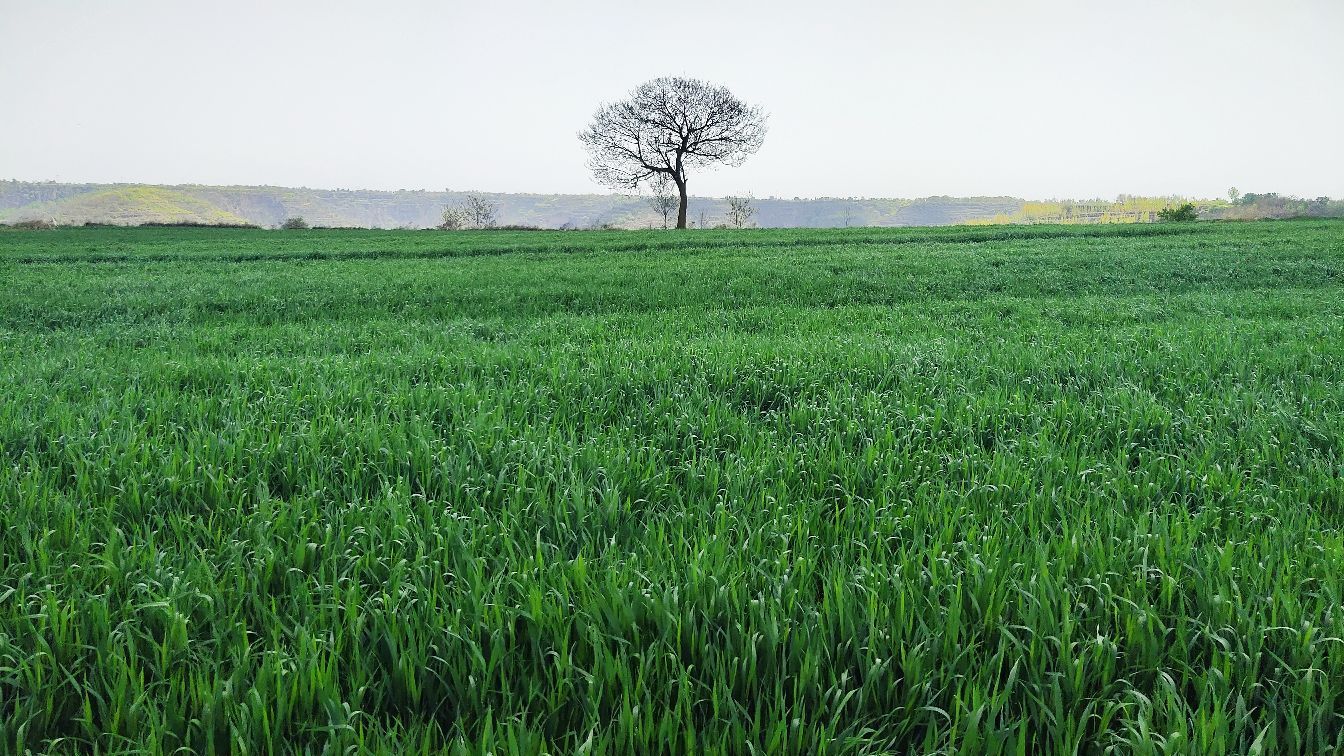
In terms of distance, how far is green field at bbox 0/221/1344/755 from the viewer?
187 centimetres

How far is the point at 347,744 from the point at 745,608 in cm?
125

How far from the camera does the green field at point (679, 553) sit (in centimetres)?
187

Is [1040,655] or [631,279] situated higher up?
Answer: [631,279]

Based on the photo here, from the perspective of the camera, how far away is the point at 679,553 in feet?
8.66

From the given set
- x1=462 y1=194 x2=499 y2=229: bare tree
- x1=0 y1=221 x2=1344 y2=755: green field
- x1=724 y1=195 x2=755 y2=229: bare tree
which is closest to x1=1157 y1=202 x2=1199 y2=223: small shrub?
x1=724 y1=195 x2=755 y2=229: bare tree

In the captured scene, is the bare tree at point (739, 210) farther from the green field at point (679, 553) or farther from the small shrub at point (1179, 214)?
the green field at point (679, 553)

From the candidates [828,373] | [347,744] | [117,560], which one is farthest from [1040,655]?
[828,373]

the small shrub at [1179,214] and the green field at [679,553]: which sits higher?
the small shrub at [1179,214]

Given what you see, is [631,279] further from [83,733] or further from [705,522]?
A: [83,733]

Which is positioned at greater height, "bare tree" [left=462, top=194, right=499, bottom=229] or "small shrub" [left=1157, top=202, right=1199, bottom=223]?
"bare tree" [left=462, top=194, right=499, bottom=229]

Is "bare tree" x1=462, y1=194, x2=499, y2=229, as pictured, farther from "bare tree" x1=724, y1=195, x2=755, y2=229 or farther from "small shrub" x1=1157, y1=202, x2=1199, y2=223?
"small shrub" x1=1157, y1=202, x2=1199, y2=223

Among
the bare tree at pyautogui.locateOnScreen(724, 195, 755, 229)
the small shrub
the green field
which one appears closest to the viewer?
the green field

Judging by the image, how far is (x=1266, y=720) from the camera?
6.17 feet

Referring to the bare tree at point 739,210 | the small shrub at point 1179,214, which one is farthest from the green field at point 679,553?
the bare tree at point 739,210
